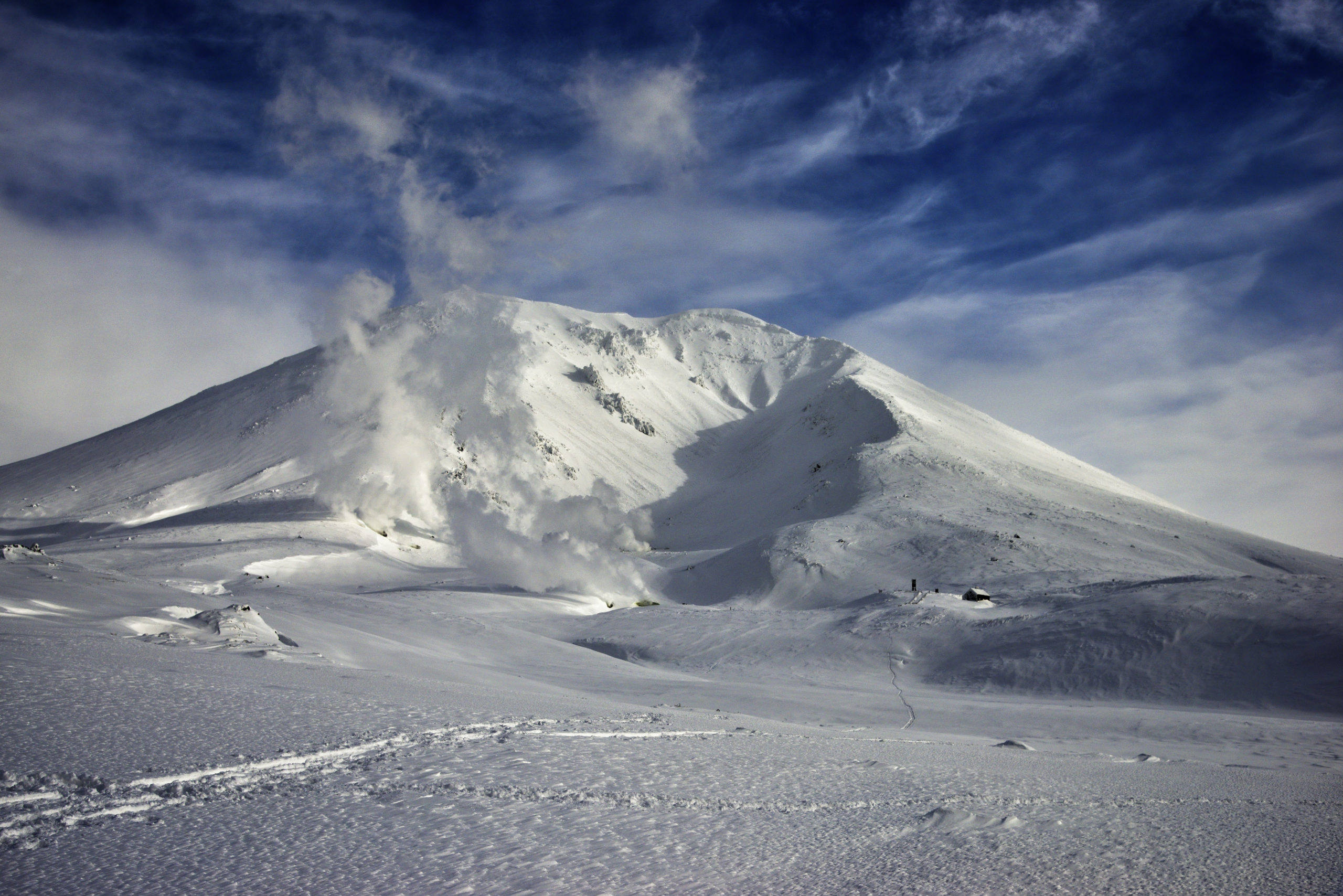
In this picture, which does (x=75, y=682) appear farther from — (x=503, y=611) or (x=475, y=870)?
(x=503, y=611)

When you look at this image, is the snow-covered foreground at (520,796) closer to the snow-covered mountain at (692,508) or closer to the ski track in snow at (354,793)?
the ski track in snow at (354,793)

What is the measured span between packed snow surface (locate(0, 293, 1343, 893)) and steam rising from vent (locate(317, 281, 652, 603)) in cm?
63

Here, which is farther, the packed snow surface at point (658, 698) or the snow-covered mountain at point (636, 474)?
the snow-covered mountain at point (636, 474)

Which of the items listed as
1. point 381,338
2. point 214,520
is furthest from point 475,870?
point 381,338

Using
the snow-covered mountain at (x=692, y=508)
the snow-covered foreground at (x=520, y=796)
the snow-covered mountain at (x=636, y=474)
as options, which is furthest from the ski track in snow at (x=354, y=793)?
the snow-covered mountain at (x=636, y=474)

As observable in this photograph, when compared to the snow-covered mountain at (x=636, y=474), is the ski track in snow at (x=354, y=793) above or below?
below

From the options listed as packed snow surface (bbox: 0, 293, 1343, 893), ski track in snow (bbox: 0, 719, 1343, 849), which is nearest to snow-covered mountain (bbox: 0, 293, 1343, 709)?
packed snow surface (bbox: 0, 293, 1343, 893)

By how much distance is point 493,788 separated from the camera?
175 inches

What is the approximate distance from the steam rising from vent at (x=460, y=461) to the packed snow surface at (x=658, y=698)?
0.63 metres

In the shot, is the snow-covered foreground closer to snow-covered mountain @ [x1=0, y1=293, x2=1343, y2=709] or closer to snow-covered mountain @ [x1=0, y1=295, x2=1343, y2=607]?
snow-covered mountain @ [x1=0, y1=293, x2=1343, y2=709]

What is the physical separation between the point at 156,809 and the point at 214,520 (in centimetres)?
6121

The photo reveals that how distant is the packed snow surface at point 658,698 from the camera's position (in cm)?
348

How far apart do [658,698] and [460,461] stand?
216 feet

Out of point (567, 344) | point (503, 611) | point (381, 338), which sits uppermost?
point (567, 344)
